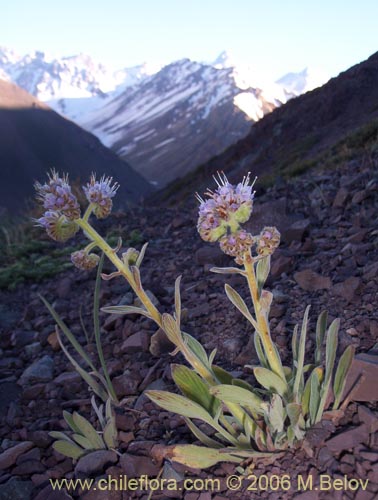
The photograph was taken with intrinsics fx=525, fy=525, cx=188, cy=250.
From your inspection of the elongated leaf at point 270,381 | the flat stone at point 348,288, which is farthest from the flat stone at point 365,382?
the flat stone at point 348,288

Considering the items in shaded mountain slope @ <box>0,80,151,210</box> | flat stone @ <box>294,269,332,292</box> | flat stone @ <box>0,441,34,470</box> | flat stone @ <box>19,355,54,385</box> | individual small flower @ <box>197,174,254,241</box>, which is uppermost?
shaded mountain slope @ <box>0,80,151,210</box>

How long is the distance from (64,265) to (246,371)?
373 cm

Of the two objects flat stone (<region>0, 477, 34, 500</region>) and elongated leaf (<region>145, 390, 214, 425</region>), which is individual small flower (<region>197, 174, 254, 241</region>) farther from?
flat stone (<region>0, 477, 34, 500</region>)

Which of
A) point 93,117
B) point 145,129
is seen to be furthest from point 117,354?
point 93,117

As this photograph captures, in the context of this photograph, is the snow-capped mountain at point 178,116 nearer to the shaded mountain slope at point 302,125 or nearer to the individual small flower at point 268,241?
the shaded mountain slope at point 302,125

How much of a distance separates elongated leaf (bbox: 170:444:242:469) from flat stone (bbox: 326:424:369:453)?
0.48 metres

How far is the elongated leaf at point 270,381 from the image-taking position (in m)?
2.31

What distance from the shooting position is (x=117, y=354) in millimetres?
3973

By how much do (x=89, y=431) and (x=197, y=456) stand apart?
724 millimetres

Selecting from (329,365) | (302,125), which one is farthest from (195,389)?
(302,125)

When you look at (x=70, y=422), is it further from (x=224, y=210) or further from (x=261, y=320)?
(x=224, y=210)

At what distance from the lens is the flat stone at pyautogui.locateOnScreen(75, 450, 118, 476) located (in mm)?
2762

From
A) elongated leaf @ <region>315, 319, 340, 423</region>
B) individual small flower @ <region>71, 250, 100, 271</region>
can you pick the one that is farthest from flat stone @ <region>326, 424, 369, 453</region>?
individual small flower @ <region>71, 250, 100, 271</region>

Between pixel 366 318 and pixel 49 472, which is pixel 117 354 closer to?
pixel 49 472
